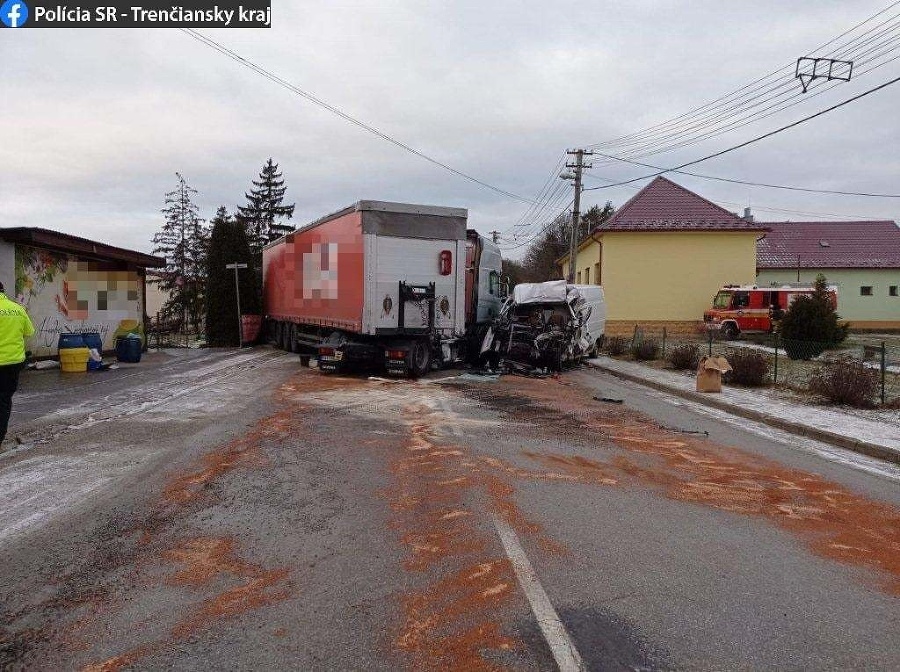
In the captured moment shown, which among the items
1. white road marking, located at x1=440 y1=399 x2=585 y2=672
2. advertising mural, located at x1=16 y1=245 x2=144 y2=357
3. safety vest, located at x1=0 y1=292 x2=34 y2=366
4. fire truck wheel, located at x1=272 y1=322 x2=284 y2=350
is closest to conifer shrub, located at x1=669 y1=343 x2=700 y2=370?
fire truck wheel, located at x1=272 y1=322 x2=284 y2=350

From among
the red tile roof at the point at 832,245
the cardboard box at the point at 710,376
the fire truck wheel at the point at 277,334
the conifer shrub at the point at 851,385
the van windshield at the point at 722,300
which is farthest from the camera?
the red tile roof at the point at 832,245

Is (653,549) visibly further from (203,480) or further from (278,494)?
(203,480)

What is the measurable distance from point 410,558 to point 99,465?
4.24 m

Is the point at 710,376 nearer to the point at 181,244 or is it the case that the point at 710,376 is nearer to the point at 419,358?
the point at 419,358

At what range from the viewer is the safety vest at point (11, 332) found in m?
7.35

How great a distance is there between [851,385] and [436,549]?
1080 centimetres

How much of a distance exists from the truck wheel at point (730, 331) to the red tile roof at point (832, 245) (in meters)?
12.7

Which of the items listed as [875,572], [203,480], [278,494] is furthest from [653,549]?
[203,480]

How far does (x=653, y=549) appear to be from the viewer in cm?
487

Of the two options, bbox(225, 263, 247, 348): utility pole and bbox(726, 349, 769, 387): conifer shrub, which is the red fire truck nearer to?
bbox(726, 349, 769, 387): conifer shrub

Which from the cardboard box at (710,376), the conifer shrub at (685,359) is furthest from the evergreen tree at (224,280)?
the cardboard box at (710,376)

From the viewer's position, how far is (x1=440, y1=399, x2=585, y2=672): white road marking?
10.8 feet

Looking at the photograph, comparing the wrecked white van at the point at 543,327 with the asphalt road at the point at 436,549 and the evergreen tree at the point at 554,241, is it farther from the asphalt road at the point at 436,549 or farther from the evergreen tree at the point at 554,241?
the evergreen tree at the point at 554,241

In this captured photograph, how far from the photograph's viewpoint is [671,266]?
34500 mm
